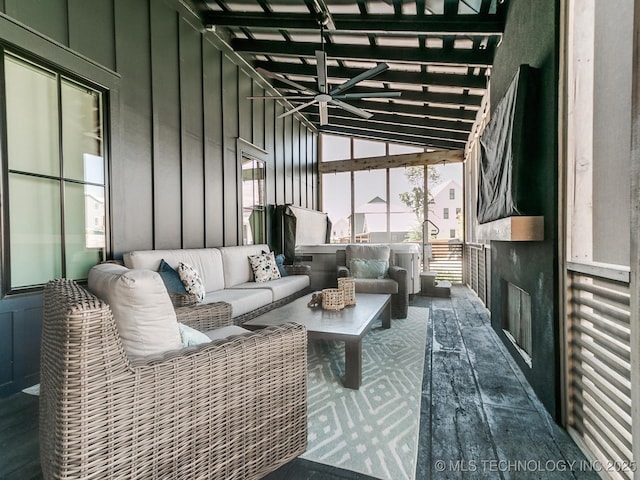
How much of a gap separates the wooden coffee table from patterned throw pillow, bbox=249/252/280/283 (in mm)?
1115

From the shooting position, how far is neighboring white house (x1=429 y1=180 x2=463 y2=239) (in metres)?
7.00

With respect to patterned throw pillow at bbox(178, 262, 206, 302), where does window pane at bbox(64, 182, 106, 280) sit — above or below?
above

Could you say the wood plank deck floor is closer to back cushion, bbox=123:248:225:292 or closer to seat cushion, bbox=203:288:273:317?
back cushion, bbox=123:248:225:292

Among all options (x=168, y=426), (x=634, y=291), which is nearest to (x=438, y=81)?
(x=634, y=291)

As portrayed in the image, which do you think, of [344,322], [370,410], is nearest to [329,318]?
[344,322]

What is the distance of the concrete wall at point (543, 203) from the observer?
65.9 inches

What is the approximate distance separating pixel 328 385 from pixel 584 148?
6.63ft

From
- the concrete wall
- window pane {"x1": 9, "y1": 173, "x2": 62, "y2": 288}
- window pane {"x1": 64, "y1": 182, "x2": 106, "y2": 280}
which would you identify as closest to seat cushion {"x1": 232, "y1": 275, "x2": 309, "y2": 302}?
window pane {"x1": 64, "y1": 182, "x2": 106, "y2": 280}

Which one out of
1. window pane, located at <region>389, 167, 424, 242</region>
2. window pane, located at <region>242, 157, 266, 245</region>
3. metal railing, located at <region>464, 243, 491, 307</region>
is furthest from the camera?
window pane, located at <region>389, 167, 424, 242</region>

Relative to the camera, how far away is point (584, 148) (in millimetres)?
1515

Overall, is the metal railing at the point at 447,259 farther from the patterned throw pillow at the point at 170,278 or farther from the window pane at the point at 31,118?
the window pane at the point at 31,118

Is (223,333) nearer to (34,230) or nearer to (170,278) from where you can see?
(170,278)

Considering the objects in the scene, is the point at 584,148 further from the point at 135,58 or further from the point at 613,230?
the point at 135,58

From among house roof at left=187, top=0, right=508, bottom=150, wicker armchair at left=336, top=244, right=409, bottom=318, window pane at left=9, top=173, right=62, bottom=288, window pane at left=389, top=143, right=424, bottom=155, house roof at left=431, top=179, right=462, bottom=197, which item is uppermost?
house roof at left=187, top=0, right=508, bottom=150
